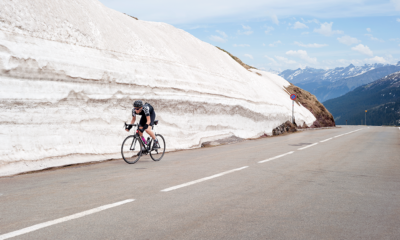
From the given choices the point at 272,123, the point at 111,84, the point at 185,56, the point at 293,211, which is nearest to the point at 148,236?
the point at 293,211

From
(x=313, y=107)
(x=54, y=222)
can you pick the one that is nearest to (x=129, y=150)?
(x=54, y=222)

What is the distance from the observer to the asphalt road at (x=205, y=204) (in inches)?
158

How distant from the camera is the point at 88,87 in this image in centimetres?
1291

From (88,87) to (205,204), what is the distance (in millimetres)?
9177

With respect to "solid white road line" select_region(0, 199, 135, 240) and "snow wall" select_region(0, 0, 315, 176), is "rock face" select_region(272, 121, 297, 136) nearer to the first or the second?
"snow wall" select_region(0, 0, 315, 176)

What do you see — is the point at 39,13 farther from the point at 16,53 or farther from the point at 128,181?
the point at 128,181

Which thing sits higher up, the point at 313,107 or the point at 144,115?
the point at 313,107

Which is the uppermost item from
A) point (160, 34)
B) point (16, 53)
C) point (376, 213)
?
point (160, 34)

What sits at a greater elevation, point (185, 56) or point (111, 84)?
point (185, 56)

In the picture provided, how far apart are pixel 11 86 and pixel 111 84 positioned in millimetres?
4544

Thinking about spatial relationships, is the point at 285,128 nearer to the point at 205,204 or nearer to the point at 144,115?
the point at 144,115

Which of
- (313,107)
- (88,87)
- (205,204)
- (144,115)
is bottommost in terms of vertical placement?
(205,204)

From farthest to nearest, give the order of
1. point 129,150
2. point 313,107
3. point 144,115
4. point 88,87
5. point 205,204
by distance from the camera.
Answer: point 313,107 → point 88,87 → point 144,115 → point 129,150 → point 205,204

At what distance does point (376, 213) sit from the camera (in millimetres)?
4832
